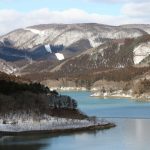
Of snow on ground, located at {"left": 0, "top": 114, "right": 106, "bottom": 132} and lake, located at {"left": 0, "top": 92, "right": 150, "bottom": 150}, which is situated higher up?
snow on ground, located at {"left": 0, "top": 114, "right": 106, "bottom": 132}

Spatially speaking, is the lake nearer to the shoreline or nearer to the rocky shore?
the shoreline

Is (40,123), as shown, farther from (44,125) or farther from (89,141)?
(89,141)

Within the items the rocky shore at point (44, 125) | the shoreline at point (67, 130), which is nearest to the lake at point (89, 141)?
the shoreline at point (67, 130)

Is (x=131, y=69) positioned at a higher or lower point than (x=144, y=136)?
higher

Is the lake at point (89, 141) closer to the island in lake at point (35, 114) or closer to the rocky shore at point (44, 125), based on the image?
the rocky shore at point (44, 125)

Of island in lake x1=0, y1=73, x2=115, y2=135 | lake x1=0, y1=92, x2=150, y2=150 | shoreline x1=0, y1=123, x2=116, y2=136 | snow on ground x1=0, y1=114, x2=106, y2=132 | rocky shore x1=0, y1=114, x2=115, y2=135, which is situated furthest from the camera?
island in lake x1=0, y1=73, x2=115, y2=135

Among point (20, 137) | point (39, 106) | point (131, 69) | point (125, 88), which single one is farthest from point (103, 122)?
point (131, 69)

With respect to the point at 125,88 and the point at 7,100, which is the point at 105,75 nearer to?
the point at 125,88

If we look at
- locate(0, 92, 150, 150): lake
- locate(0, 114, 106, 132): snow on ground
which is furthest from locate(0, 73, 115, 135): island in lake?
locate(0, 92, 150, 150): lake
